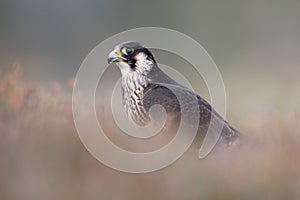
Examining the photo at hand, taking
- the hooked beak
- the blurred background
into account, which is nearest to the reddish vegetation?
the blurred background

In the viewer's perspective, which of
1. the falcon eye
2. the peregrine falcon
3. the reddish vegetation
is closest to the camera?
the reddish vegetation

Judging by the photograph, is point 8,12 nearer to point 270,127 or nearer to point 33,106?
point 33,106

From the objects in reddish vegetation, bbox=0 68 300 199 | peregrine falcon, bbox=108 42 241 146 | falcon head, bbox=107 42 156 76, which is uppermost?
falcon head, bbox=107 42 156 76

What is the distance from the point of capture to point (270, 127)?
1.67 metres

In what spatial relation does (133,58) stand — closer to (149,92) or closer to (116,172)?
(149,92)

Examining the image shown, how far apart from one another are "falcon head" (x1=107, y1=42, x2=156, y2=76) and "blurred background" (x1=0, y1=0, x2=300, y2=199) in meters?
0.08

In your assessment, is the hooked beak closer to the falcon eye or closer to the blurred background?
the falcon eye

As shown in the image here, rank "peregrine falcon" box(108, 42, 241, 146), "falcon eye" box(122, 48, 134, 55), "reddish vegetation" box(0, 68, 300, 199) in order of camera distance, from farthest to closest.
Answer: "falcon eye" box(122, 48, 134, 55), "peregrine falcon" box(108, 42, 241, 146), "reddish vegetation" box(0, 68, 300, 199)

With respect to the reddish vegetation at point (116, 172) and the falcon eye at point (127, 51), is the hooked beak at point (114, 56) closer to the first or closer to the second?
the falcon eye at point (127, 51)

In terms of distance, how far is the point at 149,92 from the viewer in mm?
1780

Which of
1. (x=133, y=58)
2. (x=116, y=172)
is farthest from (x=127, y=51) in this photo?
(x=116, y=172)

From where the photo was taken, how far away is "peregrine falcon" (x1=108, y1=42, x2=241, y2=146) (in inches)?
66.6

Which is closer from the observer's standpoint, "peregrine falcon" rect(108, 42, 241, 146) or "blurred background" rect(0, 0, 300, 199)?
"blurred background" rect(0, 0, 300, 199)

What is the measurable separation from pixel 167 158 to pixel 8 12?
1.17 metres
